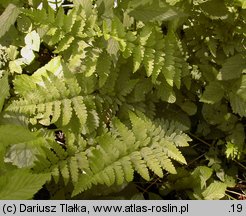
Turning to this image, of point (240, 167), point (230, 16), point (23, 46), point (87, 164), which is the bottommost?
point (240, 167)

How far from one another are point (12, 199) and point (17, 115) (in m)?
0.67

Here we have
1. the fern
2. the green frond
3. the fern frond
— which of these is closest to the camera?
the green frond

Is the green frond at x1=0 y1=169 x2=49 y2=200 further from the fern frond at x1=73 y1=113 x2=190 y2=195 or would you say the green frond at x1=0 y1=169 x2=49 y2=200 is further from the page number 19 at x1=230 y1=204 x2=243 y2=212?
the page number 19 at x1=230 y1=204 x2=243 y2=212

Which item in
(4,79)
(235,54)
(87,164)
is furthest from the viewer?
(235,54)

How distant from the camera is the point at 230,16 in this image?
2346mm

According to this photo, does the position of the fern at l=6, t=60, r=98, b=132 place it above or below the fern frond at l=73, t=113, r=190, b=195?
above

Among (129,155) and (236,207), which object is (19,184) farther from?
(236,207)

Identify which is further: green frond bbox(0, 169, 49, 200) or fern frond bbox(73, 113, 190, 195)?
fern frond bbox(73, 113, 190, 195)

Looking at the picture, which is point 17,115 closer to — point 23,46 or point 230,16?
point 23,46

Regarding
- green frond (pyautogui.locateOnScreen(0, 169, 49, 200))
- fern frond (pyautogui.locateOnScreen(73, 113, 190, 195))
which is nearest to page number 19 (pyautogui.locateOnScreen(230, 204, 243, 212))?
fern frond (pyautogui.locateOnScreen(73, 113, 190, 195))

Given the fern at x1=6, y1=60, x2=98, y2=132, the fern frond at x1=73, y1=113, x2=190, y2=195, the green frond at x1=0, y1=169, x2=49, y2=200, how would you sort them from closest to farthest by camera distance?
1. the green frond at x1=0, y1=169, x2=49, y2=200
2. the fern frond at x1=73, y1=113, x2=190, y2=195
3. the fern at x1=6, y1=60, x2=98, y2=132

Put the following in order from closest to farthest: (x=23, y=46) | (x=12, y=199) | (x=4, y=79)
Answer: (x=12, y=199) → (x=4, y=79) → (x=23, y=46)

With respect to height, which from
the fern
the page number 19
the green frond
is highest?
the fern

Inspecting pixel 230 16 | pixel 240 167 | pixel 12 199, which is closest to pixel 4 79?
pixel 12 199
